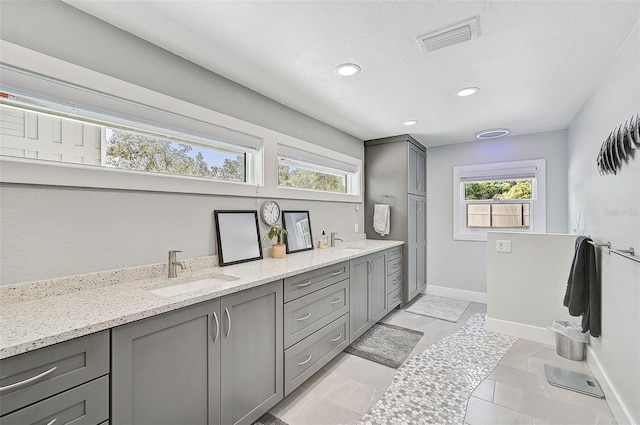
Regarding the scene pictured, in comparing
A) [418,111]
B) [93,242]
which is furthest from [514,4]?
[93,242]

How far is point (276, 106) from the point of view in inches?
108

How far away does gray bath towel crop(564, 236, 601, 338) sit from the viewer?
2168 mm

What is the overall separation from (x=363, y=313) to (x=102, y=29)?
2.98 m

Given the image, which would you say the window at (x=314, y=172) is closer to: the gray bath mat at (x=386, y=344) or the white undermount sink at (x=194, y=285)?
the white undermount sink at (x=194, y=285)

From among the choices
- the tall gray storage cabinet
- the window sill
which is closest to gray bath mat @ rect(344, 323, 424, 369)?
the tall gray storage cabinet

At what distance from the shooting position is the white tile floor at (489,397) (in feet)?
5.99

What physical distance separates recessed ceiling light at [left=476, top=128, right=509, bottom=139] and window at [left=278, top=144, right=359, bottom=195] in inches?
67.4

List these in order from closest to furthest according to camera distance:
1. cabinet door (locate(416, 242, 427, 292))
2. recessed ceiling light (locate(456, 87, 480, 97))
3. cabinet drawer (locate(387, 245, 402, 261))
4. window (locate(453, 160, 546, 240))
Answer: recessed ceiling light (locate(456, 87, 480, 97)) → cabinet drawer (locate(387, 245, 402, 261)) → window (locate(453, 160, 546, 240)) → cabinet door (locate(416, 242, 427, 292))

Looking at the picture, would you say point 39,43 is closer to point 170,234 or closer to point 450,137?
point 170,234

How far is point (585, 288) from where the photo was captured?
227cm

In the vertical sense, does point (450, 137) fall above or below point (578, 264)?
above

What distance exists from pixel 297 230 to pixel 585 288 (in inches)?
98.3

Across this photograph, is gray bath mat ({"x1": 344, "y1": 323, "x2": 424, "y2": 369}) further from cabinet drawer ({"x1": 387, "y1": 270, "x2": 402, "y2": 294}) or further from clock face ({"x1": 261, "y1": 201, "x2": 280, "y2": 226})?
clock face ({"x1": 261, "y1": 201, "x2": 280, "y2": 226})

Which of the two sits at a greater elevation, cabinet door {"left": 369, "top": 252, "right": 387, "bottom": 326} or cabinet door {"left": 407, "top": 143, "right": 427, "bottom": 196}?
cabinet door {"left": 407, "top": 143, "right": 427, "bottom": 196}
